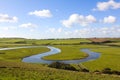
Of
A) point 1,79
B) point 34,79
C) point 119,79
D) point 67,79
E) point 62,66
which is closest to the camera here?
point 1,79

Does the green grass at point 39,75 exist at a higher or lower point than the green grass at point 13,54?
higher

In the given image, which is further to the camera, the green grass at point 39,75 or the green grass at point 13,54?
the green grass at point 13,54

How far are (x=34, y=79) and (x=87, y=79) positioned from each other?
7.15 metres

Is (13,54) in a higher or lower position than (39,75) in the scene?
lower

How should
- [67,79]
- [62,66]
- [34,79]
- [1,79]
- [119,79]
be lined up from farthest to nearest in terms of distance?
[62,66]
[119,79]
[67,79]
[34,79]
[1,79]

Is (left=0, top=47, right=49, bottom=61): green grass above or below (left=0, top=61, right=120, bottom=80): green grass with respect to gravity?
below

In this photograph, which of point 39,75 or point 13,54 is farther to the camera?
point 13,54

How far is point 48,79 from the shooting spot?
79.8 ft

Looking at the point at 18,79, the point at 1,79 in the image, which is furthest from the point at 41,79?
the point at 1,79

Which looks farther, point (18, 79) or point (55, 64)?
point (55, 64)

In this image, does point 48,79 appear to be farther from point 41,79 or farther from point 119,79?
point 119,79

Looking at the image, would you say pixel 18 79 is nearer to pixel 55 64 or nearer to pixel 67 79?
pixel 67 79

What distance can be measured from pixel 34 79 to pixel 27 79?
85 cm

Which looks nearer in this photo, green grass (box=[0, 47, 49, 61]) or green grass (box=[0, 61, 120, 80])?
green grass (box=[0, 61, 120, 80])
